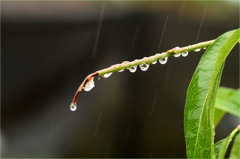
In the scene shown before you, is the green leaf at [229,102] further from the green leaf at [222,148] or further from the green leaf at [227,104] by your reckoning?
the green leaf at [222,148]

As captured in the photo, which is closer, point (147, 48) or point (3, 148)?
point (147, 48)

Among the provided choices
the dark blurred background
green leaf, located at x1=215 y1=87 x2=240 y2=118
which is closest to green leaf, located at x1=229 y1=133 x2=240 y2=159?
green leaf, located at x1=215 y1=87 x2=240 y2=118

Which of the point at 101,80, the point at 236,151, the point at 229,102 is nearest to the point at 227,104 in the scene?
the point at 229,102

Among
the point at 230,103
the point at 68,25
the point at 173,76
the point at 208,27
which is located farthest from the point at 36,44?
the point at 230,103

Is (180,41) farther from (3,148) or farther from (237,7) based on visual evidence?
(3,148)

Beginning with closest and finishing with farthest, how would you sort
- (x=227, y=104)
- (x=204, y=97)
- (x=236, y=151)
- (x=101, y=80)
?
(x=204, y=97) → (x=236, y=151) → (x=227, y=104) → (x=101, y=80)

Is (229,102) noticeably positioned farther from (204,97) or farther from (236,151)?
(204,97)

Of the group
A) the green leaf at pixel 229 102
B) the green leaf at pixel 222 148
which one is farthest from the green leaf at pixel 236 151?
the green leaf at pixel 229 102
